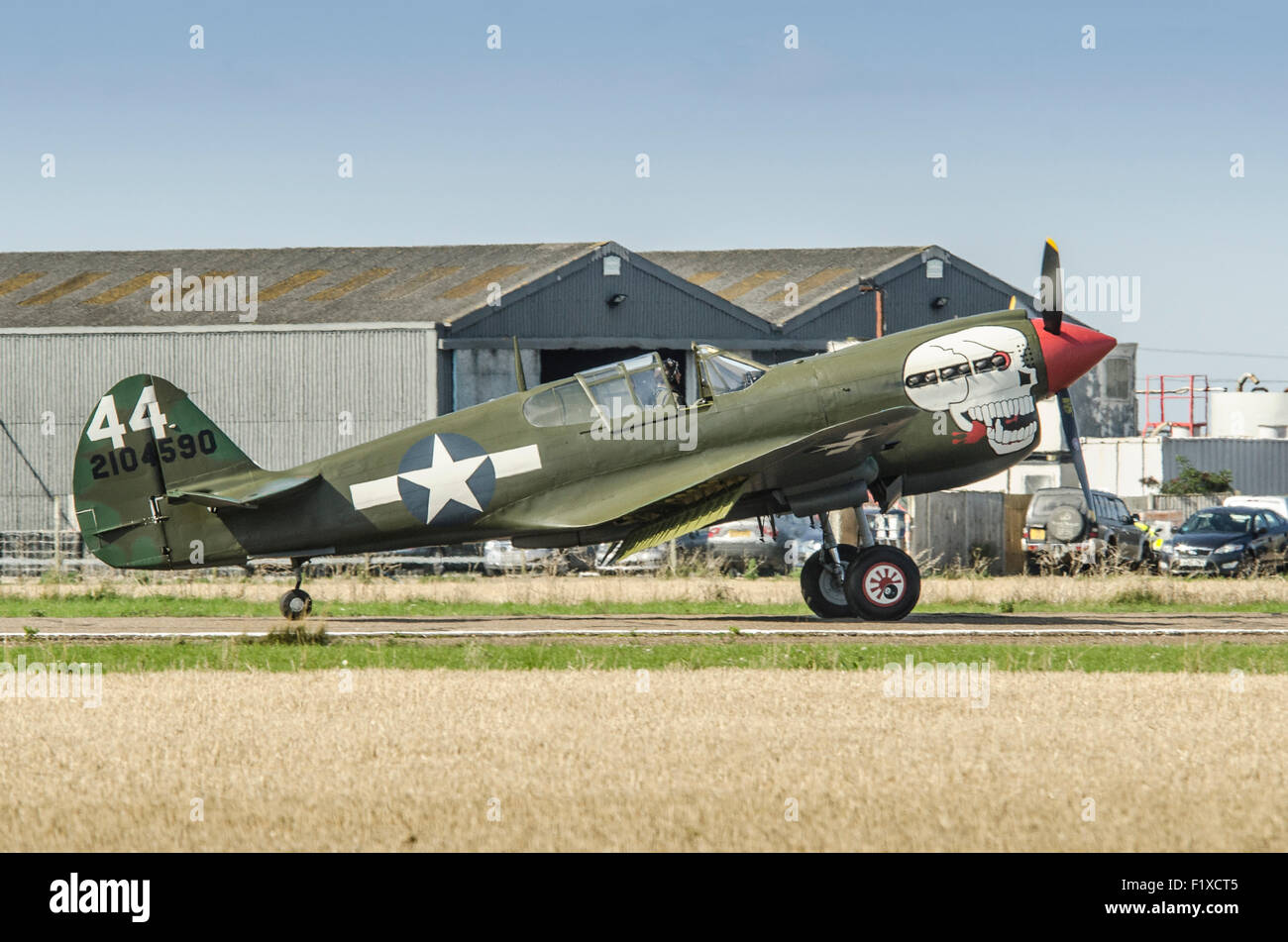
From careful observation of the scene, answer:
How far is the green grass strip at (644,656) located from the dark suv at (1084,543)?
14582mm

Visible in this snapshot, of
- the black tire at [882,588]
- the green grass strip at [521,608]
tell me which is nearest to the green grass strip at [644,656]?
the black tire at [882,588]

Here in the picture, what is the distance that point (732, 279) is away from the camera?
57219mm

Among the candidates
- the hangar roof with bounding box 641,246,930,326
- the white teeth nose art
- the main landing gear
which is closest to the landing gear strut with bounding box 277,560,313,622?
the main landing gear

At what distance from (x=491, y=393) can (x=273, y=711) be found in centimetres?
3210

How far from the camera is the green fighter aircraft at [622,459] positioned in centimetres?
1772

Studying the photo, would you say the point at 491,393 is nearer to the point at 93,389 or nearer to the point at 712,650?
the point at 93,389

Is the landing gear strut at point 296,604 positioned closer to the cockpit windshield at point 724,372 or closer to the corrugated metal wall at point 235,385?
the cockpit windshield at point 724,372

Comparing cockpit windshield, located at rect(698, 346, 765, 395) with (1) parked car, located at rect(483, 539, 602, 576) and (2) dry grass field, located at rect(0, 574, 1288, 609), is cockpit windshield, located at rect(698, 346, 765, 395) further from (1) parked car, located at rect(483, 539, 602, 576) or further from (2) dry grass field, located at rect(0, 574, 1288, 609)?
(1) parked car, located at rect(483, 539, 602, 576)

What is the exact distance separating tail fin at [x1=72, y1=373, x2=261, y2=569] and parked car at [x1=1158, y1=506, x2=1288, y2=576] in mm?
22147

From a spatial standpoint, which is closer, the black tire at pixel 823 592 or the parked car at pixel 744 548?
the black tire at pixel 823 592

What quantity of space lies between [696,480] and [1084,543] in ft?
51.0

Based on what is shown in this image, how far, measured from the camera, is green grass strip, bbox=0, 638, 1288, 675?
13.7 metres
